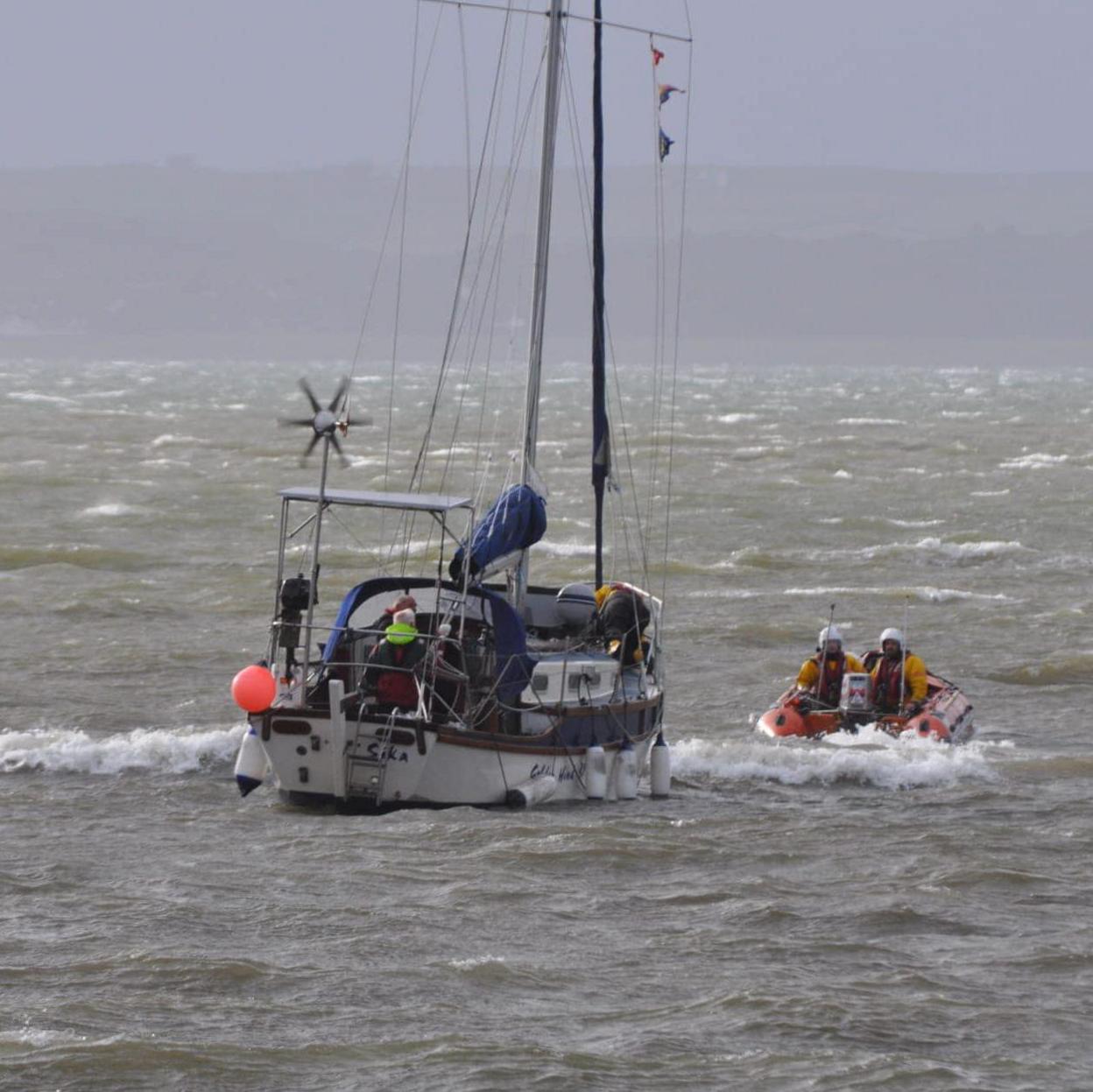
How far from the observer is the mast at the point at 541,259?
2161 cm

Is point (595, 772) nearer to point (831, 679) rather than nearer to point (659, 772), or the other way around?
point (659, 772)

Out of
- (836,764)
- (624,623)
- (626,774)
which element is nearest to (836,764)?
(836,764)

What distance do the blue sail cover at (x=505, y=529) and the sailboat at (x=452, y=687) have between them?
0.06 feet

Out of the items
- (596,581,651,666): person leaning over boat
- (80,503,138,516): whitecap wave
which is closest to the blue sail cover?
(596,581,651,666): person leaning over boat

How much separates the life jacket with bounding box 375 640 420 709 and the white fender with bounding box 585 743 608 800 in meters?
1.92

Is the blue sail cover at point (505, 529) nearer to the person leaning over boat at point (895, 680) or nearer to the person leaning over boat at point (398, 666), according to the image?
the person leaning over boat at point (398, 666)

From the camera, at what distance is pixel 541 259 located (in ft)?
71.7

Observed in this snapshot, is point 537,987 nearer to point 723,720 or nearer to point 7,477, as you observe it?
point 723,720

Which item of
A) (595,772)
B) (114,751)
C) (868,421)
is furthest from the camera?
(868,421)

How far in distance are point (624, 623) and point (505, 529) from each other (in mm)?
2052

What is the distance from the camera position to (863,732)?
23.0m

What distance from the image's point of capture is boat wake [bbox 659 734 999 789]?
21531mm

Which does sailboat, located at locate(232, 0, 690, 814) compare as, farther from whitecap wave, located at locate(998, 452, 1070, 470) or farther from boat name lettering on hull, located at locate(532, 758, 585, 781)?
whitecap wave, located at locate(998, 452, 1070, 470)

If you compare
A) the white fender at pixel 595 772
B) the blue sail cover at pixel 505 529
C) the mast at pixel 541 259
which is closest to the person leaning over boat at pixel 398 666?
the blue sail cover at pixel 505 529
